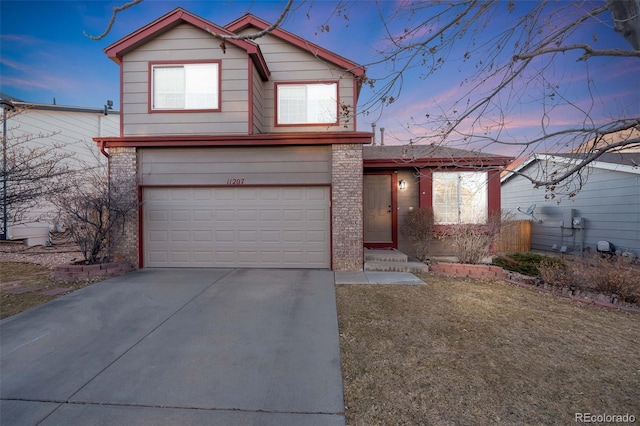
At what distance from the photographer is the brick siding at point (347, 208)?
7.48 meters

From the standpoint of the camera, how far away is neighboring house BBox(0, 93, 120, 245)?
10844mm

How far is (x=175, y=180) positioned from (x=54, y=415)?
20.2 feet

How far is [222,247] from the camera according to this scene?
7.79 meters

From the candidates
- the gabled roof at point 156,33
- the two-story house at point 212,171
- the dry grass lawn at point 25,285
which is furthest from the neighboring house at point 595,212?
the dry grass lawn at point 25,285

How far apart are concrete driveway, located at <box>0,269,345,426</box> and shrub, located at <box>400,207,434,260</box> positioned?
4.68m

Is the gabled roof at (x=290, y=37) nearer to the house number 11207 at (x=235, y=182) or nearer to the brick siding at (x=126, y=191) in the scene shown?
the house number 11207 at (x=235, y=182)

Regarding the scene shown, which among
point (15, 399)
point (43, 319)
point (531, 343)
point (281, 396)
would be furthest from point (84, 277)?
point (531, 343)

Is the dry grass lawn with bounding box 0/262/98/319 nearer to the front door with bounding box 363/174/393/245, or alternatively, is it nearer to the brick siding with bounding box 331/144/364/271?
the brick siding with bounding box 331/144/364/271

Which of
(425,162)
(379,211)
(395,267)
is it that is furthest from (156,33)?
(395,267)

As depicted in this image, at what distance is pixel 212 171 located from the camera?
7727mm

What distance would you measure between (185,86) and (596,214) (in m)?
14.7

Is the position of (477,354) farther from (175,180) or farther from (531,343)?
(175,180)

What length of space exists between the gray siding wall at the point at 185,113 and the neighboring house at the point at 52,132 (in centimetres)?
393

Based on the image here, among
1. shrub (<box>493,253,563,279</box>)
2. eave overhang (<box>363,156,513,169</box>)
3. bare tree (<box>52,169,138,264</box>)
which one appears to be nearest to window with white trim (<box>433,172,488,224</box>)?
eave overhang (<box>363,156,513,169</box>)
